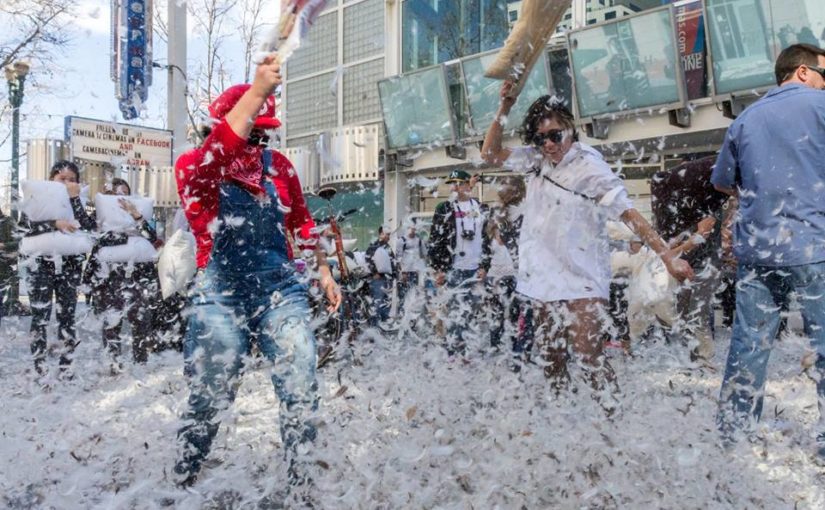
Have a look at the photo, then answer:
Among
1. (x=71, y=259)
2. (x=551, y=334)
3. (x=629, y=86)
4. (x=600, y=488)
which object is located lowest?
(x=600, y=488)

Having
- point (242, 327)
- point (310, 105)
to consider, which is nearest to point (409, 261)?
point (242, 327)

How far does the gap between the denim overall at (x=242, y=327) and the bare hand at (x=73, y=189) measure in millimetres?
4303

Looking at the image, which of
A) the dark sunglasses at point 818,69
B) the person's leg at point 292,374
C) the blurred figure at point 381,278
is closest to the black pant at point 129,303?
the blurred figure at point 381,278

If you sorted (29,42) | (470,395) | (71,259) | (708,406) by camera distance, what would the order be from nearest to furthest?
(708,406)
(470,395)
(71,259)
(29,42)

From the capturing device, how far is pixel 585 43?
601 inches

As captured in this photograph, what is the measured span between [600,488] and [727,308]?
6.81 meters

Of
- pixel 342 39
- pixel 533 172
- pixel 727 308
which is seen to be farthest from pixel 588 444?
pixel 342 39

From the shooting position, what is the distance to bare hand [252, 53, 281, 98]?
2.84m

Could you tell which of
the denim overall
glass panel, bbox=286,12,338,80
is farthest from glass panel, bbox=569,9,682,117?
the denim overall

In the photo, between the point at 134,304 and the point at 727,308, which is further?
the point at 727,308

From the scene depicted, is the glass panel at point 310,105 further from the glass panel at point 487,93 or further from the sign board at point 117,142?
the sign board at point 117,142

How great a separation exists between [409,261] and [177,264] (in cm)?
579

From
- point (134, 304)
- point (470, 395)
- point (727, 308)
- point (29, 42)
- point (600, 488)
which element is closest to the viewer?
point (600, 488)

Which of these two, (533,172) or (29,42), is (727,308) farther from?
(29,42)
